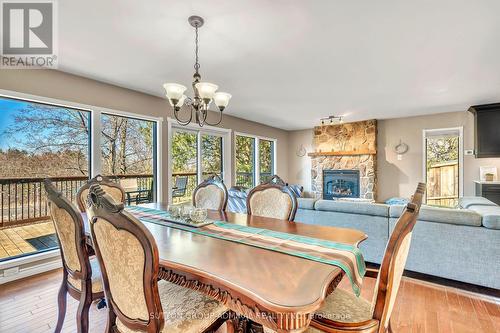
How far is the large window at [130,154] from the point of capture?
3.72 metres

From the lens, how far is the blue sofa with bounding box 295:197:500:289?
236 cm

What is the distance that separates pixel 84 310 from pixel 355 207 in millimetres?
2720

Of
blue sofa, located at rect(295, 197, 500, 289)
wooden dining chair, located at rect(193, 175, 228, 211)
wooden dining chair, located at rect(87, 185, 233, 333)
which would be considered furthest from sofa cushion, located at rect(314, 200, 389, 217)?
wooden dining chair, located at rect(87, 185, 233, 333)

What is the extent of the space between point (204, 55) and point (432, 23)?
6.96 feet

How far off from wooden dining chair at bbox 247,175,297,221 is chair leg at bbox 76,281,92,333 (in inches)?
56.0

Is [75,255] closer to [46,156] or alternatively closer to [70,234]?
[70,234]

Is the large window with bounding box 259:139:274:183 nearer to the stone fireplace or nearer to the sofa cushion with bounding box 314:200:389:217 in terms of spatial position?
the stone fireplace

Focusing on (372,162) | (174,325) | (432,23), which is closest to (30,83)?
(174,325)

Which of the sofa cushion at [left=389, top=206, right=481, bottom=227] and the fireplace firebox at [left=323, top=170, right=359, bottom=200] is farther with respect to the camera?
the fireplace firebox at [left=323, top=170, right=359, bottom=200]

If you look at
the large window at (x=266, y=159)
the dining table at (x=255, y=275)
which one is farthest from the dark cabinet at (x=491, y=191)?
the dining table at (x=255, y=275)

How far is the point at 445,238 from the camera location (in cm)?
253

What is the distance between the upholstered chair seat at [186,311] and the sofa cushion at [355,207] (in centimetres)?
207

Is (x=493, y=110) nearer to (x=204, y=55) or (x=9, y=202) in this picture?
(x=204, y=55)

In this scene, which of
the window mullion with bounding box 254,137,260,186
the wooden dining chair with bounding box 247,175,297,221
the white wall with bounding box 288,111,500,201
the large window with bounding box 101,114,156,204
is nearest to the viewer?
the wooden dining chair with bounding box 247,175,297,221
